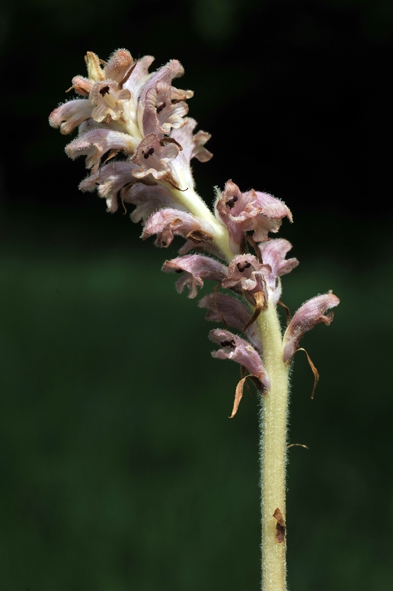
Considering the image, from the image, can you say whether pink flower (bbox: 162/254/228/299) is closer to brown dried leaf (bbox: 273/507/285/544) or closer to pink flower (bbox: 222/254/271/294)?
pink flower (bbox: 222/254/271/294)

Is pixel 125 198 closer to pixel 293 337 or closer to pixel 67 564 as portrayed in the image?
pixel 293 337

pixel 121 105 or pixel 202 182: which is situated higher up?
pixel 202 182

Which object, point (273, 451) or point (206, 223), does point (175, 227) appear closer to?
point (206, 223)

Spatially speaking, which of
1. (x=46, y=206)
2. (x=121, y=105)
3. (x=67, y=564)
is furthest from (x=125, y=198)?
(x=46, y=206)

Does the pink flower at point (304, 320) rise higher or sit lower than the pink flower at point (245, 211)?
lower

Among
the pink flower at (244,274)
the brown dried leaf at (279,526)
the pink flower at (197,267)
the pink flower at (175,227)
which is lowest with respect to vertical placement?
the brown dried leaf at (279,526)

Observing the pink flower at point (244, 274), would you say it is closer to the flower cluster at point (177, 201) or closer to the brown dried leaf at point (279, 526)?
the flower cluster at point (177, 201)

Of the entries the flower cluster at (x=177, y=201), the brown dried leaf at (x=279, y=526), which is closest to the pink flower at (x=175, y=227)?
the flower cluster at (x=177, y=201)
